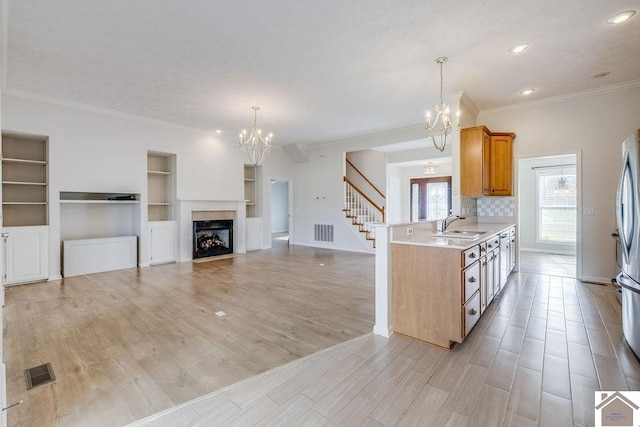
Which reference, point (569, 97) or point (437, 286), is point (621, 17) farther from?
point (437, 286)

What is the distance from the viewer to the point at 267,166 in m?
8.63

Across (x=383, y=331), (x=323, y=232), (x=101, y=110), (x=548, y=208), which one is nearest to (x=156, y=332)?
(x=383, y=331)

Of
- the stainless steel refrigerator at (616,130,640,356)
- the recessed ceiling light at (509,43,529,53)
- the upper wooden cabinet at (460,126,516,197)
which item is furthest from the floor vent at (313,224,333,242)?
the stainless steel refrigerator at (616,130,640,356)

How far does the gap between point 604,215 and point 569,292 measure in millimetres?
1496

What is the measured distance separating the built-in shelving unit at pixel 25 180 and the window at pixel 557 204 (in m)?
10.9

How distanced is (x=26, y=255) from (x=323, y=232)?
6274mm

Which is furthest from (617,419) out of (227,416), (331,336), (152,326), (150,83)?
(150,83)

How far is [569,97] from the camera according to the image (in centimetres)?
478

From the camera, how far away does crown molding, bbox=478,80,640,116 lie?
14.4 feet

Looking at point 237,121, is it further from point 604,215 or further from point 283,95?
point 604,215

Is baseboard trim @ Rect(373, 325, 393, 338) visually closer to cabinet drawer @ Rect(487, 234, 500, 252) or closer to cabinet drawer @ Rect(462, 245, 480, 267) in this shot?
cabinet drawer @ Rect(462, 245, 480, 267)

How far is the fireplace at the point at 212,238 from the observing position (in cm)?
700

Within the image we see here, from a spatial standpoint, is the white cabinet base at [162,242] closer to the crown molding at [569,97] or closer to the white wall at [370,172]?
the white wall at [370,172]

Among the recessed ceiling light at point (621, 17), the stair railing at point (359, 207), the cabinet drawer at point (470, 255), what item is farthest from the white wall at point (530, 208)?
the cabinet drawer at point (470, 255)
